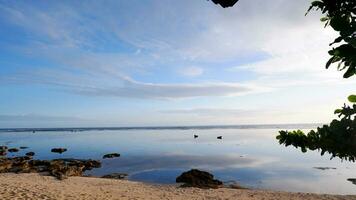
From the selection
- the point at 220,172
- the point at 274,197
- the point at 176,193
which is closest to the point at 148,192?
the point at 176,193

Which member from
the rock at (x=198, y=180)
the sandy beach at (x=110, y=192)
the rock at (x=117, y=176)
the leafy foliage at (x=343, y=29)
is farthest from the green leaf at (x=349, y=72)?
the rock at (x=117, y=176)

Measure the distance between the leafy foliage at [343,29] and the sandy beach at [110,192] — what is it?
19022 mm

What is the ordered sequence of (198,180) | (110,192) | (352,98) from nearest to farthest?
(352,98), (110,192), (198,180)

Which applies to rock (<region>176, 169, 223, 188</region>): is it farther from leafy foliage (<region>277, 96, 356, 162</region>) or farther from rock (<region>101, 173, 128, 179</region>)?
leafy foliage (<region>277, 96, 356, 162</region>)

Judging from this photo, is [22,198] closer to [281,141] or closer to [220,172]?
[281,141]

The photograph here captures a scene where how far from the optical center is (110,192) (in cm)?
2370

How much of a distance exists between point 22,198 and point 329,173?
101 ft

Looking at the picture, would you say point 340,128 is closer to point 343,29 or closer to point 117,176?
point 343,29

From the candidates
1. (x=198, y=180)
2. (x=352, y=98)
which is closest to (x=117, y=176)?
(x=198, y=180)

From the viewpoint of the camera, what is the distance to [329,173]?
3862 cm

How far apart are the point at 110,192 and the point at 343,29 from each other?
75.3ft

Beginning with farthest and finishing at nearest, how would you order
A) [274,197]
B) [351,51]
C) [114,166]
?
[114,166]
[274,197]
[351,51]

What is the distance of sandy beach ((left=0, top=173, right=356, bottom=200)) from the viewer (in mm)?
20922

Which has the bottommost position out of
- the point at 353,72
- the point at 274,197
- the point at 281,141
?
the point at 274,197
